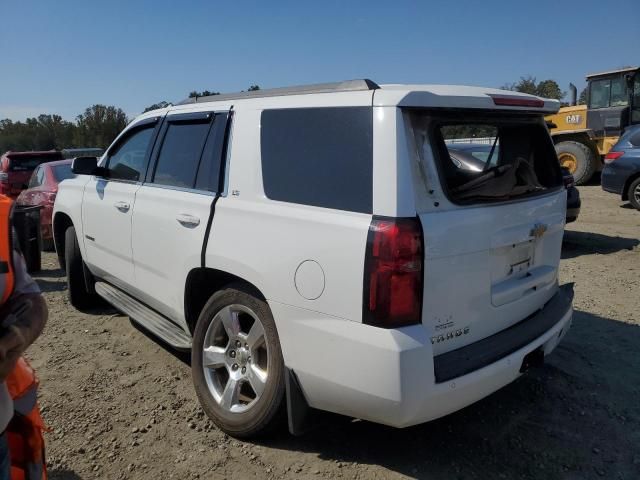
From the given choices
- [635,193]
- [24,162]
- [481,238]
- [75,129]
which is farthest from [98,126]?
[481,238]

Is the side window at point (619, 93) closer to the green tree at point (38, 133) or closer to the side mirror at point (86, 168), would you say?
the side mirror at point (86, 168)

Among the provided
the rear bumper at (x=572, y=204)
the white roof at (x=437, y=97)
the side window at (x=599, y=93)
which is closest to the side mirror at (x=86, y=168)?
the white roof at (x=437, y=97)

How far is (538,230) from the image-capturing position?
2.91m

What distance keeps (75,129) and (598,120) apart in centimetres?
5071

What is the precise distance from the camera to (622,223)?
9672 mm

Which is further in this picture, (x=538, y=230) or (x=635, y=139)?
(x=635, y=139)

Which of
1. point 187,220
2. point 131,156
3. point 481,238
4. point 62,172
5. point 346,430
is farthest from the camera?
point 62,172

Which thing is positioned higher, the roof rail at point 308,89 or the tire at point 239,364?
the roof rail at point 308,89

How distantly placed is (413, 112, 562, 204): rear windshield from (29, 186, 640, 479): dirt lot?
140cm

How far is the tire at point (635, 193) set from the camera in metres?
10.5

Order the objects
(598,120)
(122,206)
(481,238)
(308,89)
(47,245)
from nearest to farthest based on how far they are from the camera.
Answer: (481,238)
(308,89)
(122,206)
(47,245)
(598,120)

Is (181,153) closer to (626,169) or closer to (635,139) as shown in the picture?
(626,169)

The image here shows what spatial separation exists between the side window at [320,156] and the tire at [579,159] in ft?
46.8

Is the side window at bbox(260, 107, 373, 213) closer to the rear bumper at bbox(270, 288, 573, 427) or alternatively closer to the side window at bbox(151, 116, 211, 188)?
the rear bumper at bbox(270, 288, 573, 427)
